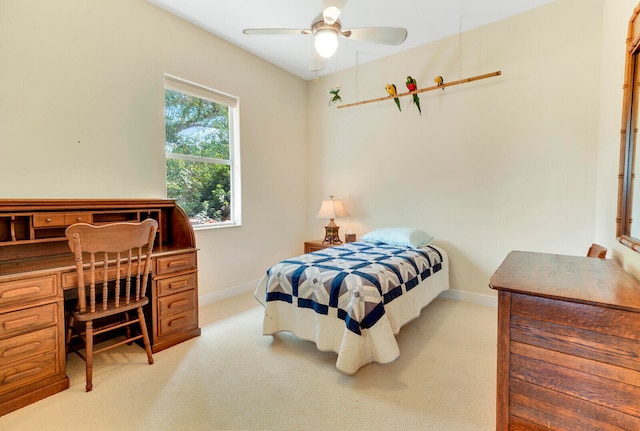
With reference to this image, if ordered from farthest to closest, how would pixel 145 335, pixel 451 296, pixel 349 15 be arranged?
pixel 451 296 < pixel 349 15 < pixel 145 335

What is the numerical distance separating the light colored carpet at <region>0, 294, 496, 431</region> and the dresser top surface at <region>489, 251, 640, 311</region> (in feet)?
2.65

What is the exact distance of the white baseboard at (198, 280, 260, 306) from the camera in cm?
319

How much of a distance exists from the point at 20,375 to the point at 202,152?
7.41 ft

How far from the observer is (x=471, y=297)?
3215 mm

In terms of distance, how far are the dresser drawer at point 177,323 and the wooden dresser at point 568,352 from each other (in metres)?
2.15

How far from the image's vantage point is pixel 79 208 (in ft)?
7.06

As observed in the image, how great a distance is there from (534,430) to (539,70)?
2963mm

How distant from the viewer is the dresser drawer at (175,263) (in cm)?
222

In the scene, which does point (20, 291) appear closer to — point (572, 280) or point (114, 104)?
point (114, 104)

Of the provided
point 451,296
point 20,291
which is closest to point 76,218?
point 20,291

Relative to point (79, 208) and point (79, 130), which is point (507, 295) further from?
point (79, 130)

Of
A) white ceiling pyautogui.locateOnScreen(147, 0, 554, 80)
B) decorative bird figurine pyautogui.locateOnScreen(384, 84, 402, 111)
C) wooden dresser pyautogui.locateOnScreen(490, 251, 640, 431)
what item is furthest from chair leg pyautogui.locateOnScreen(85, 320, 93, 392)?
decorative bird figurine pyautogui.locateOnScreen(384, 84, 402, 111)

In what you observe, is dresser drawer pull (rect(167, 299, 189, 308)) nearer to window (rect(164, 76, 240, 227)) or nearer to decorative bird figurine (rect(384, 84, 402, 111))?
window (rect(164, 76, 240, 227))

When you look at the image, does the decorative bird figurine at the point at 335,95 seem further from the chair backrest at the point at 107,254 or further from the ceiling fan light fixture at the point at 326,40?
the chair backrest at the point at 107,254
